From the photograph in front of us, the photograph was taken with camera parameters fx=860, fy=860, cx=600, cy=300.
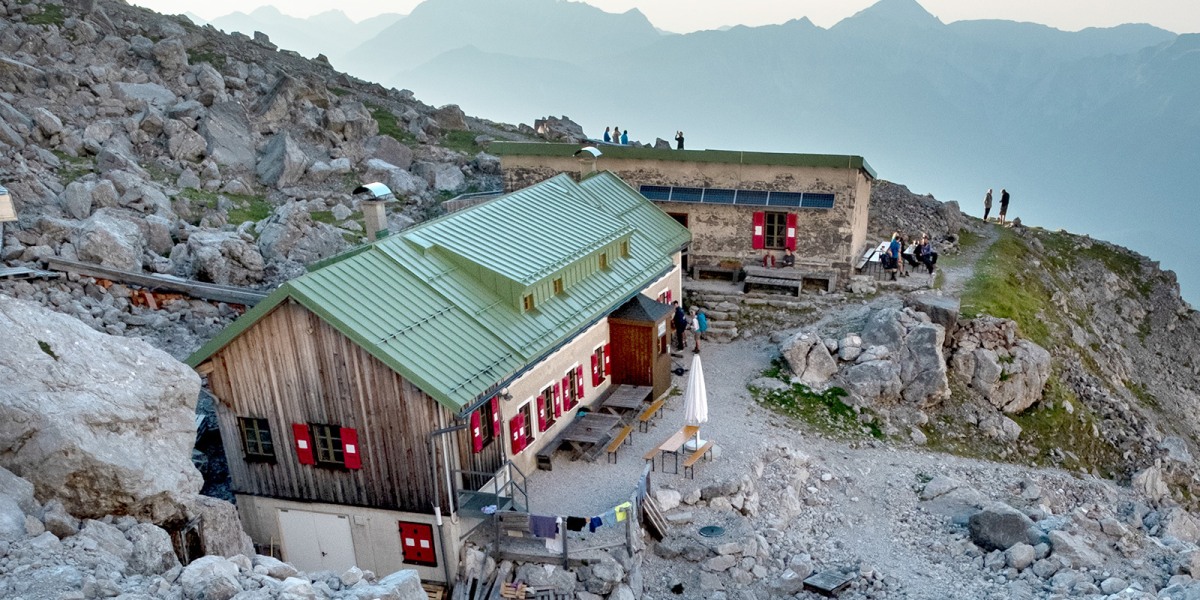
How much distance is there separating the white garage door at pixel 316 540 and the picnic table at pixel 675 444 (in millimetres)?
→ 8134

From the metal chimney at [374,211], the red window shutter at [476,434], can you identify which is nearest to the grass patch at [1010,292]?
the red window shutter at [476,434]

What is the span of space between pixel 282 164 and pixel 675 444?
1190 inches

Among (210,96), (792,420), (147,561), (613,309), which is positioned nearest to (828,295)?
(792,420)

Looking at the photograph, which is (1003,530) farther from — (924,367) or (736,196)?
(736,196)

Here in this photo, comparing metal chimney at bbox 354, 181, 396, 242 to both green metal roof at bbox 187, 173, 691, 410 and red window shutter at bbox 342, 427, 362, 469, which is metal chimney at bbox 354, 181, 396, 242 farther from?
red window shutter at bbox 342, 427, 362, 469

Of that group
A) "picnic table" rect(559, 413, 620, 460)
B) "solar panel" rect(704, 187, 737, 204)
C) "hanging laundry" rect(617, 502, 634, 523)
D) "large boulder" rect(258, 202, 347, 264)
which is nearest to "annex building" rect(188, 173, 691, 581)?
"picnic table" rect(559, 413, 620, 460)

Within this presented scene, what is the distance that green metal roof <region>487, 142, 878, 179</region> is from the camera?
117ft

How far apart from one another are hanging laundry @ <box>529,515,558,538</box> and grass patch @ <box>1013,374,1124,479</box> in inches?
699

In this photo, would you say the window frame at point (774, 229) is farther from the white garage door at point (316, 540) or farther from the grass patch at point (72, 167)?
the grass patch at point (72, 167)

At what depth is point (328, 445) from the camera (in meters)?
19.9

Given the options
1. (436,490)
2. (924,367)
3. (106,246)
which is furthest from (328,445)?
(924,367)

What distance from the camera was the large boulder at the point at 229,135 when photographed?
→ 44.9 meters

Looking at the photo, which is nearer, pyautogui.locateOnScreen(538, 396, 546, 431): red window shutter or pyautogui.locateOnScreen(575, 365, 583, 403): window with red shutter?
pyautogui.locateOnScreen(538, 396, 546, 431): red window shutter

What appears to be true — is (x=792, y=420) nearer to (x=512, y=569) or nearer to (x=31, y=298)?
(x=512, y=569)
